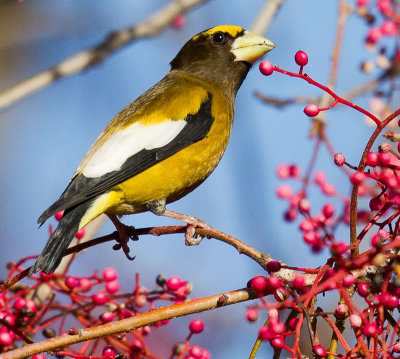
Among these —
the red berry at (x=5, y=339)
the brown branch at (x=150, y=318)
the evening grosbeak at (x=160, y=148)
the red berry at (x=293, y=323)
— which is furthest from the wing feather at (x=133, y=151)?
the red berry at (x=293, y=323)

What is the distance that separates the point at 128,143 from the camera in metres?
3.51

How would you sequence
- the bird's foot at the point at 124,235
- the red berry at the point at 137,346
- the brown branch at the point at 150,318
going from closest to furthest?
the brown branch at the point at 150,318 → the red berry at the point at 137,346 → the bird's foot at the point at 124,235

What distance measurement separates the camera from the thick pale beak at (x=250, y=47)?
3.97 m

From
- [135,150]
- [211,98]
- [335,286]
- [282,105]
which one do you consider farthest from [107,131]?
[335,286]

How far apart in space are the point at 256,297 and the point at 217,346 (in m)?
3.58

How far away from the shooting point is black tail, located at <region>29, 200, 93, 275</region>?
2650 millimetres

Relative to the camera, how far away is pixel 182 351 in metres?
2.47

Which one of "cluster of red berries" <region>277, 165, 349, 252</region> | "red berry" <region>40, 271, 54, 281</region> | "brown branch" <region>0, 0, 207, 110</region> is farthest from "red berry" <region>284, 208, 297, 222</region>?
"brown branch" <region>0, 0, 207, 110</region>

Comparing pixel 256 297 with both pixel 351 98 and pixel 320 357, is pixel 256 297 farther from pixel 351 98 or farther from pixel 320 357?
pixel 351 98

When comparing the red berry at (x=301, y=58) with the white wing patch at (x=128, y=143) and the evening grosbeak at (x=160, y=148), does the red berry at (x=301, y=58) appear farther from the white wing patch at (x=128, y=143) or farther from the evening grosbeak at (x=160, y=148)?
the white wing patch at (x=128, y=143)

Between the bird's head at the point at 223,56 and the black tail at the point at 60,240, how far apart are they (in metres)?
1.39

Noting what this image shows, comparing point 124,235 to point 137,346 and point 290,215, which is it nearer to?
point 290,215

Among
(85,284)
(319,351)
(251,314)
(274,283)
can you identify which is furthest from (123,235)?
(319,351)

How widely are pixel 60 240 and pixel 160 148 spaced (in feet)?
2.76
